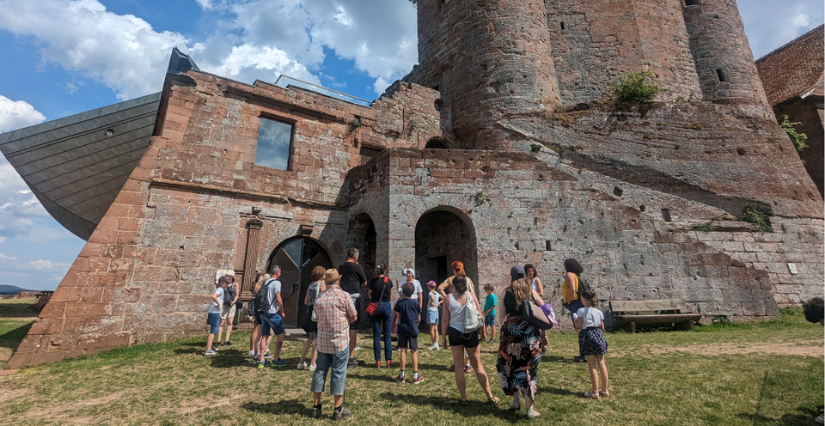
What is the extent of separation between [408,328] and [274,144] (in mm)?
8405

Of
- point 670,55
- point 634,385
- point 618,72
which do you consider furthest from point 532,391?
point 670,55

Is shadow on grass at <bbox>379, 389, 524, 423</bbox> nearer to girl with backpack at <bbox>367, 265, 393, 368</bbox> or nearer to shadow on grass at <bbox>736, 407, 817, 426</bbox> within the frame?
girl with backpack at <bbox>367, 265, 393, 368</bbox>

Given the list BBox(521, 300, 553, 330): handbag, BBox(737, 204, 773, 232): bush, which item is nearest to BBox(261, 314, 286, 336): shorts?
BBox(521, 300, 553, 330): handbag

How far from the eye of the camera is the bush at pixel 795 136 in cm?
1523

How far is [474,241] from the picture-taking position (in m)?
9.69

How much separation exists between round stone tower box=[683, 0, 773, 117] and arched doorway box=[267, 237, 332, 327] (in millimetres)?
17642

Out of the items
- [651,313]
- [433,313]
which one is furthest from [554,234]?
[433,313]

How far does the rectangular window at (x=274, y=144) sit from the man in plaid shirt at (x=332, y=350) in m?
8.12

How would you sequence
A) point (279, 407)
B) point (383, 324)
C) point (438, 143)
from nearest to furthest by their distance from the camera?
1. point (279, 407)
2. point (383, 324)
3. point (438, 143)

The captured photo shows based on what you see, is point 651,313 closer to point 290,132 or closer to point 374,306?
point 374,306

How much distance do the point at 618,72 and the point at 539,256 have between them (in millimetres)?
11069

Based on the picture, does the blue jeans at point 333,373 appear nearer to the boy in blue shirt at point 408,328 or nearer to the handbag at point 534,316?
the boy in blue shirt at point 408,328

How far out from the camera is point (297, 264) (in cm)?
1148

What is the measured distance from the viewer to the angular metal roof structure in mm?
12711
